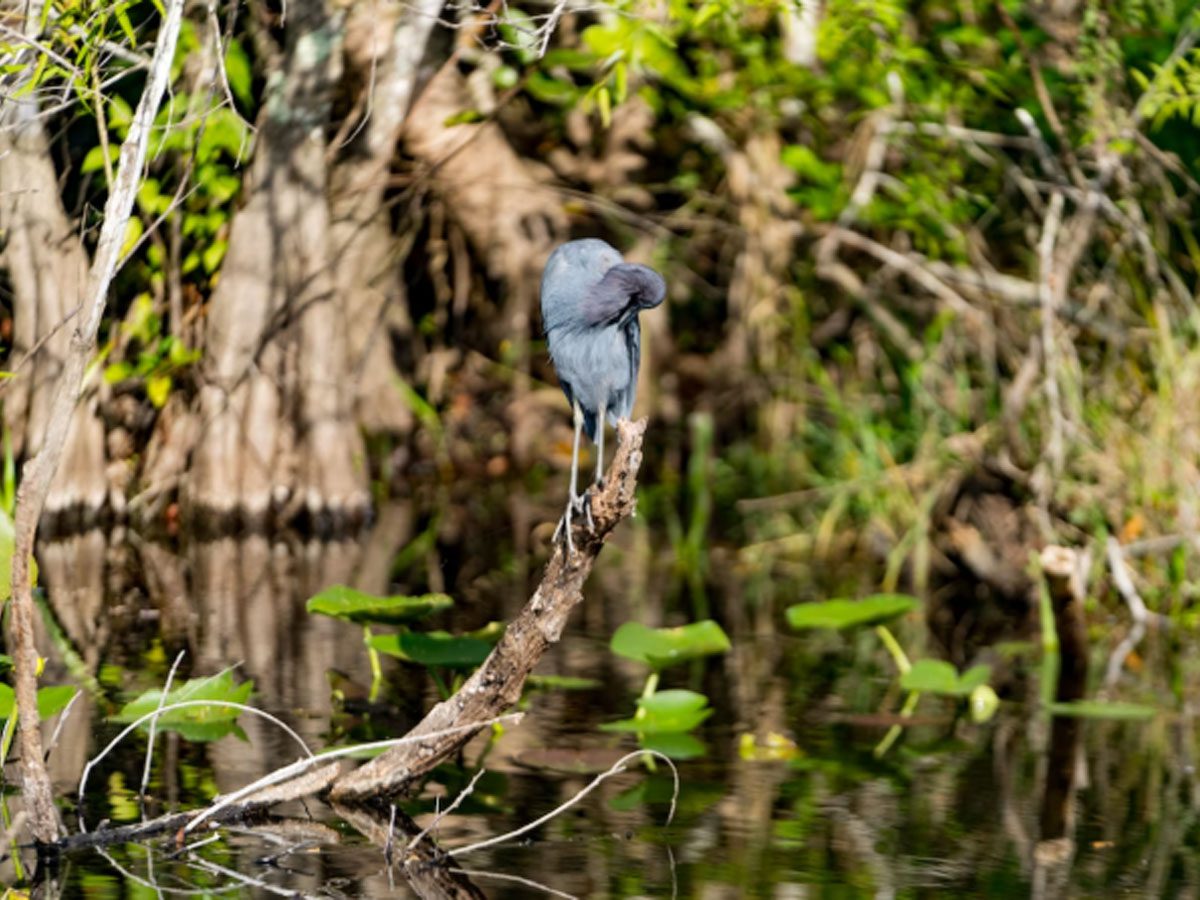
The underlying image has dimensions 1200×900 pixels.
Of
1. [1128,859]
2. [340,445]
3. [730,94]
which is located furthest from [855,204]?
[1128,859]

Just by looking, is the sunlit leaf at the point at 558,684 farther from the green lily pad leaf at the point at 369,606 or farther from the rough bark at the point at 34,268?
the rough bark at the point at 34,268

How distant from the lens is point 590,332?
Answer: 4762 mm

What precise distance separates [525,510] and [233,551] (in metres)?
2.12

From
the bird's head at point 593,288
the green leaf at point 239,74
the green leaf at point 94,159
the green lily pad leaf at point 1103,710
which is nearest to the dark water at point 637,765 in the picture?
the green lily pad leaf at point 1103,710

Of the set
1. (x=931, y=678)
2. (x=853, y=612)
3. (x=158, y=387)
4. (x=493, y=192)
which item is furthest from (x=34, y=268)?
(x=493, y=192)

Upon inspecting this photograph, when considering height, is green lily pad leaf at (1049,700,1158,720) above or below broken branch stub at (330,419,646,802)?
below

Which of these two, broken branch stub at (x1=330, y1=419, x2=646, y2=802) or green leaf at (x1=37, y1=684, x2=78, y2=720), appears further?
green leaf at (x1=37, y1=684, x2=78, y2=720)

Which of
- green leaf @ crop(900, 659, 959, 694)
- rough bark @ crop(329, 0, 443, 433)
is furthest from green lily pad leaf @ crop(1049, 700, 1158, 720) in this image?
rough bark @ crop(329, 0, 443, 433)

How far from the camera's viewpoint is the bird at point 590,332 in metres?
4.65

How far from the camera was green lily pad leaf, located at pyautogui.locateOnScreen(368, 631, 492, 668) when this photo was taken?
5.08 m

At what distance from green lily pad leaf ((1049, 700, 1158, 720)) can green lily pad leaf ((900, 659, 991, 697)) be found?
271 mm

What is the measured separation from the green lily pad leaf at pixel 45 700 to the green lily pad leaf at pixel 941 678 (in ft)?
8.40

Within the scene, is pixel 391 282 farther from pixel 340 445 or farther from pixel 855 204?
pixel 855 204

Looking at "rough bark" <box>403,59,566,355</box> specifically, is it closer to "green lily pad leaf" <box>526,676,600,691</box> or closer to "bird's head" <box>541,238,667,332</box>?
"green lily pad leaf" <box>526,676,600,691</box>
